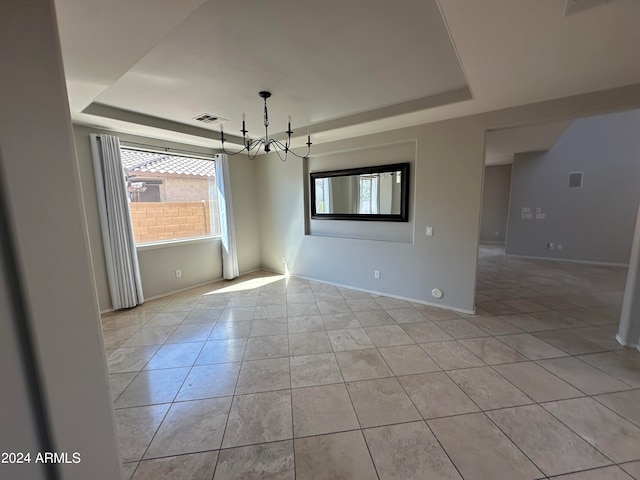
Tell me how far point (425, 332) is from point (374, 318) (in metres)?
0.61

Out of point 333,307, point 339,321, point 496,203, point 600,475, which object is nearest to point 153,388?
point 339,321

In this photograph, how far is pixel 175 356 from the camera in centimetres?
247

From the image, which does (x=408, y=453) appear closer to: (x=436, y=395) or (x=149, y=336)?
(x=436, y=395)

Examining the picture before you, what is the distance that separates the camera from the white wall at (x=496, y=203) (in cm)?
803

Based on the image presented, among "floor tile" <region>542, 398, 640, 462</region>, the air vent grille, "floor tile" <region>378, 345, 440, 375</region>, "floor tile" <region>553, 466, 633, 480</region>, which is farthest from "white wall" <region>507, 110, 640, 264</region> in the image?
"floor tile" <region>553, 466, 633, 480</region>

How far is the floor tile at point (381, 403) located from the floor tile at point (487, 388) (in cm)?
50

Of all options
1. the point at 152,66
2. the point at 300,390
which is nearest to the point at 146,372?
the point at 300,390

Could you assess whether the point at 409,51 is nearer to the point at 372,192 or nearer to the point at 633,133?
the point at 372,192

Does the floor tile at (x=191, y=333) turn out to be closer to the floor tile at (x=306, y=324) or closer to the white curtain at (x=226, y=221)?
the floor tile at (x=306, y=324)

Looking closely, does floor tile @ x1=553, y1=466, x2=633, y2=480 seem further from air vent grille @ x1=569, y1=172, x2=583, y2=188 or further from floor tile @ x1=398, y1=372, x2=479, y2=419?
air vent grille @ x1=569, y1=172, x2=583, y2=188

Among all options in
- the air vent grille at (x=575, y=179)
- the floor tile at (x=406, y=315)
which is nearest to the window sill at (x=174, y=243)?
the floor tile at (x=406, y=315)

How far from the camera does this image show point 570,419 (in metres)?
1.67

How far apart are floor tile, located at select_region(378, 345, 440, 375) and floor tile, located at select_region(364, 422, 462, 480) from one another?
55 cm

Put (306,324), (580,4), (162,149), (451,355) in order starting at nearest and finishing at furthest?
(580,4), (451,355), (306,324), (162,149)
